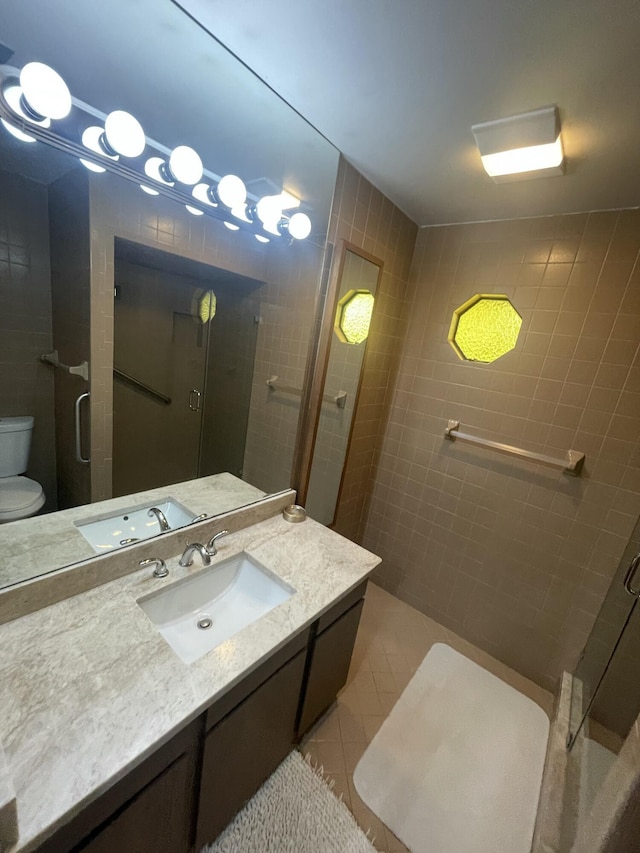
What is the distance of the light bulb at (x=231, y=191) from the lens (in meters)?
1.14

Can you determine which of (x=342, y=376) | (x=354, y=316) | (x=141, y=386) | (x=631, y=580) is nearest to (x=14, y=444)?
(x=141, y=386)

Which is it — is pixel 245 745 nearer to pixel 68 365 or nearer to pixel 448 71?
pixel 68 365

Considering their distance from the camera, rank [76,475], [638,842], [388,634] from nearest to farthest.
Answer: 1. [638,842]
2. [76,475]
3. [388,634]

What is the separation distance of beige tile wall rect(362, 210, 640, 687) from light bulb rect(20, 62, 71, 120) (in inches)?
66.9

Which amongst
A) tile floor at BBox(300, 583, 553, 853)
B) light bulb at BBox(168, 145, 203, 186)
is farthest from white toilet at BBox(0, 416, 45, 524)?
tile floor at BBox(300, 583, 553, 853)

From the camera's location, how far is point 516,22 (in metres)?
0.75

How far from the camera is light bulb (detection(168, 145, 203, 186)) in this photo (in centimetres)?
100

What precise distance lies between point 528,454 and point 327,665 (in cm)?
136

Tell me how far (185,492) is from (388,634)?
5.03 feet

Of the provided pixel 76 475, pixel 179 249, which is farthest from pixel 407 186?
pixel 76 475

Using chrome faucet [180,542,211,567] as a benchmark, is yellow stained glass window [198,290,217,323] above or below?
above

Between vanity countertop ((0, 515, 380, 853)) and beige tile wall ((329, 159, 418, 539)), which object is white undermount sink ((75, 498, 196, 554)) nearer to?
vanity countertop ((0, 515, 380, 853))

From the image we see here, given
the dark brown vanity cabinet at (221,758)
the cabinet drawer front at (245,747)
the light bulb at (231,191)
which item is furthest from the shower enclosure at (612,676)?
the light bulb at (231,191)

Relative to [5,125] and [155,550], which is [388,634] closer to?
[155,550]
